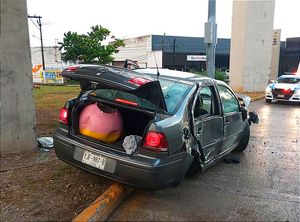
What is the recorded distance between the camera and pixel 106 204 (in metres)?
3.60

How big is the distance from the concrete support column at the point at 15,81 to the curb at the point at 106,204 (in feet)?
7.84

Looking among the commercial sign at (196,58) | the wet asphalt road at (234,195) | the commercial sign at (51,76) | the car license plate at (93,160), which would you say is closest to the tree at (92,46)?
the commercial sign at (51,76)

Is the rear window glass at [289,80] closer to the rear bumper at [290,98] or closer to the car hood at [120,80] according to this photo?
the rear bumper at [290,98]

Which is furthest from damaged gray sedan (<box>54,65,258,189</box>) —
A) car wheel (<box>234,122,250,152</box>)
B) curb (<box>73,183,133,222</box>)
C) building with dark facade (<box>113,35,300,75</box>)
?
building with dark facade (<box>113,35,300,75</box>)

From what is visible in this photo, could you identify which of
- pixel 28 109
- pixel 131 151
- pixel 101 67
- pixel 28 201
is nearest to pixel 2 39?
pixel 28 109

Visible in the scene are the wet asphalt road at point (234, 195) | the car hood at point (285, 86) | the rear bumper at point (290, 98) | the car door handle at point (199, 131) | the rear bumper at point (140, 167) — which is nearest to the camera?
the rear bumper at point (140, 167)

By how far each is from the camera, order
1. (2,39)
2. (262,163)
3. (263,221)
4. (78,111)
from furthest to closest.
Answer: (262,163) < (2,39) < (78,111) < (263,221)

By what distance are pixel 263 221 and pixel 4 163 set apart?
3931mm

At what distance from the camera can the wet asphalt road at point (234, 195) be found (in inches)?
146

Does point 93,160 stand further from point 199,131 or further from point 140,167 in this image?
point 199,131

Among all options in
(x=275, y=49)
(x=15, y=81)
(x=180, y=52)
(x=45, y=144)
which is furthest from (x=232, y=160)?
(x=180, y=52)

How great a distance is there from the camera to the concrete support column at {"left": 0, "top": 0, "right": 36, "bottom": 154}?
17.5 ft

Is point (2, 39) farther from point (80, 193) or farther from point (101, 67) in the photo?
point (80, 193)

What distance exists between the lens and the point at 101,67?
396 centimetres
